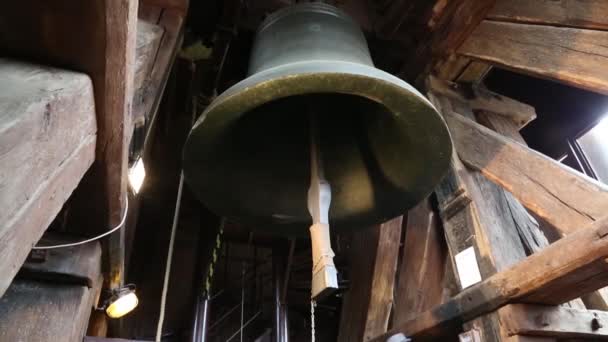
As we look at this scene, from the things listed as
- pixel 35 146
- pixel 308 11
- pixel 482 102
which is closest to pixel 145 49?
pixel 308 11

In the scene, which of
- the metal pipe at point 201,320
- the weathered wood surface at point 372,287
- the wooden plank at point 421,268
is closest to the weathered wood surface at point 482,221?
the wooden plank at point 421,268

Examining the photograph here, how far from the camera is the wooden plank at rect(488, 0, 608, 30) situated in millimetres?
1477

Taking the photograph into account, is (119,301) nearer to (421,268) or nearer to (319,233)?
(319,233)

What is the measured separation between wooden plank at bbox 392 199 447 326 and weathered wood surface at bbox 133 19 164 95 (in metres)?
1.39

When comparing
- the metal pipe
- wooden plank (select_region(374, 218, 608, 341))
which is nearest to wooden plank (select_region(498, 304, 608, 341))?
wooden plank (select_region(374, 218, 608, 341))

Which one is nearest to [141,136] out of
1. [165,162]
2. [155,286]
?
[165,162]

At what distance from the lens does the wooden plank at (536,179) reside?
4.45 feet

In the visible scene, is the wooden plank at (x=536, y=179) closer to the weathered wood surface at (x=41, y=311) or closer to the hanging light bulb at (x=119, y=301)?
the weathered wood surface at (x=41, y=311)

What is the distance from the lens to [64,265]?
4.07 feet

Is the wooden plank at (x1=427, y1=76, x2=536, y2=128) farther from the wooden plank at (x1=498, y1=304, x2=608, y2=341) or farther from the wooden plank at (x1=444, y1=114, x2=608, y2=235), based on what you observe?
the wooden plank at (x1=498, y1=304, x2=608, y2=341)

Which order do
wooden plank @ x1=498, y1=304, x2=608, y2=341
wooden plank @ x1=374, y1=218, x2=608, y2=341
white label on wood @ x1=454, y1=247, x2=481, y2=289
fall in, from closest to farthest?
wooden plank @ x1=374, y1=218, x2=608, y2=341 → wooden plank @ x1=498, y1=304, x2=608, y2=341 → white label on wood @ x1=454, y1=247, x2=481, y2=289

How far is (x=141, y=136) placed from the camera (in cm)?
161

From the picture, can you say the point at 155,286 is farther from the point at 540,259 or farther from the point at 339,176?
the point at 540,259

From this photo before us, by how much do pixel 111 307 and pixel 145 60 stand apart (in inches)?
44.3
